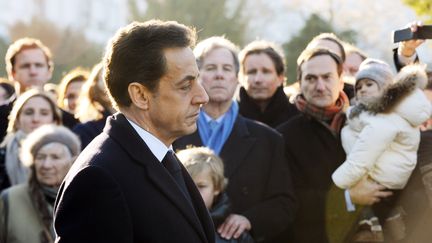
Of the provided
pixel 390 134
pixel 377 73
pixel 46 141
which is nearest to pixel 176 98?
pixel 390 134

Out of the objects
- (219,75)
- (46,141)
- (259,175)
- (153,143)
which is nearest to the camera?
(153,143)

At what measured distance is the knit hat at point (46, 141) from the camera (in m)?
5.82

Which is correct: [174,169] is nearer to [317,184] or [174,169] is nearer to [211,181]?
[211,181]

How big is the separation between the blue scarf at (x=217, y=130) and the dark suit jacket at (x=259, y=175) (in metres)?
0.04

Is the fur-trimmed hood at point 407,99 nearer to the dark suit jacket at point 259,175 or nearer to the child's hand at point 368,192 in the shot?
the child's hand at point 368,192

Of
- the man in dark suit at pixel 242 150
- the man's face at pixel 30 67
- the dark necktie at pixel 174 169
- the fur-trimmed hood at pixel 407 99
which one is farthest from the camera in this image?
the man's face at pixel 30 67

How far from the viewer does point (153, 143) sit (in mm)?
3174

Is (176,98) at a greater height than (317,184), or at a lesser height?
greater

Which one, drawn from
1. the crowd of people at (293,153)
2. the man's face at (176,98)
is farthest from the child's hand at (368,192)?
the man's face at (176,98)

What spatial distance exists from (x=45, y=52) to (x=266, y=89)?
2.17 m

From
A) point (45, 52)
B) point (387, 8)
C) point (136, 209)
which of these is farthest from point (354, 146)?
point (387, 8)

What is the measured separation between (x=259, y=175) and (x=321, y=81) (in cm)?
74

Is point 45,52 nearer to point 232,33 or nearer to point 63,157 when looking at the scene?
point 63,157

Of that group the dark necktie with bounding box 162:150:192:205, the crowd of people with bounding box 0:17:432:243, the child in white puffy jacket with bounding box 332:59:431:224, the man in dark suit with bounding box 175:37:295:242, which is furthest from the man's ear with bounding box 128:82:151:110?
the child in white puffy jacket with bounding box 332:59:431:224
